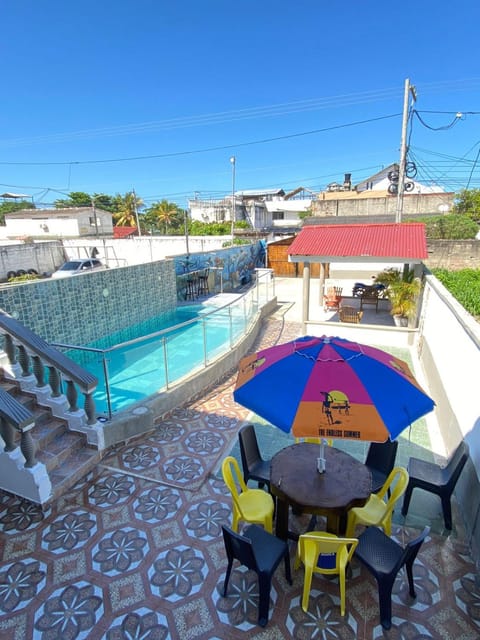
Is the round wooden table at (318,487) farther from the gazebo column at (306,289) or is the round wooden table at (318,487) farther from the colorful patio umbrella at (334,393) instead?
the gazebo column at (306,289)

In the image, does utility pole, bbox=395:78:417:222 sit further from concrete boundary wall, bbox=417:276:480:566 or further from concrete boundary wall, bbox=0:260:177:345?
concrete boundary wall, bbox=0:260:177:345

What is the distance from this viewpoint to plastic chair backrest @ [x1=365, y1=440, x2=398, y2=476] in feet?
12.6

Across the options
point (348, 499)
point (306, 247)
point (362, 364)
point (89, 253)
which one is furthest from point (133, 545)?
point (89, 253)

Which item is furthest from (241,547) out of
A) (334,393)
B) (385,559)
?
(334,393)

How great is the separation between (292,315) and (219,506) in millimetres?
9205

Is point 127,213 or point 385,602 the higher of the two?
point 127,213

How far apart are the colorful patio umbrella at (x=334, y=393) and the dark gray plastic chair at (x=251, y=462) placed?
112 cm

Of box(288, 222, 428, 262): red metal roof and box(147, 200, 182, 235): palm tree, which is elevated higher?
box(147, 200, 182, 235): palm tree

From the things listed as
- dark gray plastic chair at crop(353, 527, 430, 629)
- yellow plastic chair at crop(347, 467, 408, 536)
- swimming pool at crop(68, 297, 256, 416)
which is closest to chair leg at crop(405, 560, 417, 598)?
dark gray plastic chair at crop(353, 527, 430, 629)

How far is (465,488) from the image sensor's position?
3.83 metres

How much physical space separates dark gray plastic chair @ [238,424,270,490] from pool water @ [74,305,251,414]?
88.0 inches

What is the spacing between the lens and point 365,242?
Result: 364 inches

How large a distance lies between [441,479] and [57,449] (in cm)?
451

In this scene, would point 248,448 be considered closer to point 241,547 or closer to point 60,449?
point 241,547
